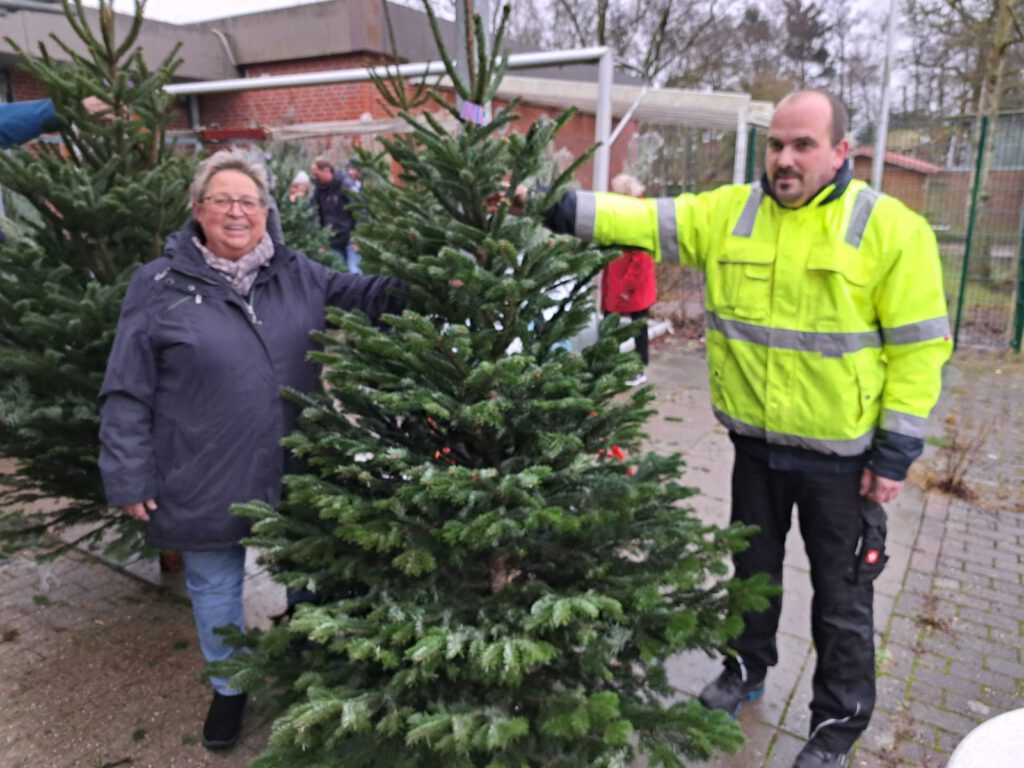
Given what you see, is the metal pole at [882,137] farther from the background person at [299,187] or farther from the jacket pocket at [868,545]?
the jacket pocket at [868,545]

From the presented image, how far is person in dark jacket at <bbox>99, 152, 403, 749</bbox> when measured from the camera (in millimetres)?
2584

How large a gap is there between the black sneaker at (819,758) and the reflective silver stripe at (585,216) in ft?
6.53

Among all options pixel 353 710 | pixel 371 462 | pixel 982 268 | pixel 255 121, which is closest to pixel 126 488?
pixel 371 462

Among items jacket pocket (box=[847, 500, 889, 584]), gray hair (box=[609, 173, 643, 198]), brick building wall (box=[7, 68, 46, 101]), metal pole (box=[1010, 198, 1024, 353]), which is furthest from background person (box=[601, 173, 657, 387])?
brick building wall (box=[7, 68, 46, 101])

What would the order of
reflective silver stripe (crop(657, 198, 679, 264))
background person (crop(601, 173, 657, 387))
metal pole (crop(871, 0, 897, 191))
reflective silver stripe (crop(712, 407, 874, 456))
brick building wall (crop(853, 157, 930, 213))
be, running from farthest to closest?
1. metal pole (crop(871, 0, 897, 191))
2. brick building wall (crop(853, 157, 930, 213))
3. background person (crop(601, 173, 657, 387))
4. reflective silver stripe (crop(657, 198, 679, 264))
5. reflective silver stripe (crop(712, 407, 874, 456))

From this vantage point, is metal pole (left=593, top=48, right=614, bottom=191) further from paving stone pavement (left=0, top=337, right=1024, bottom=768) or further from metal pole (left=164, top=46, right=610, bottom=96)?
paving stone pavement (left=0, top=337, right=1024, bottom=768)

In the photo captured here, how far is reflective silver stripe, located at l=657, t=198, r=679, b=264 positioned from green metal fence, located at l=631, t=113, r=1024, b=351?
7637 mm

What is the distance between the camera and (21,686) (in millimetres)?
3365

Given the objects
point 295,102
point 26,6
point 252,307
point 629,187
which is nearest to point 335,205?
point 629,187

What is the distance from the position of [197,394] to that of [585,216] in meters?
1.43

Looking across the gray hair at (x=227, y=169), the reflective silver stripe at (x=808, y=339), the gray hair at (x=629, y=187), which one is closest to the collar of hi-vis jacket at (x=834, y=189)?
the reflective silver stripe at (x=808, y=339)

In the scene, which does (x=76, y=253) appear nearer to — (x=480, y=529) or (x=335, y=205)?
(x=480, y=529)

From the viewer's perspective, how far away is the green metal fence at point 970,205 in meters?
9.19

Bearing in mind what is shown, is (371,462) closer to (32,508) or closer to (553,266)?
(553,266)
